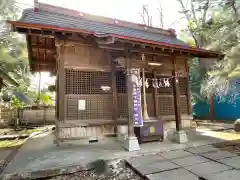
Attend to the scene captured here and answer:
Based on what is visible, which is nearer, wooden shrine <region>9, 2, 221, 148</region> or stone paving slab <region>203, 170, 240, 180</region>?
stone paving slab <region>203, 170, 240, 180</region>

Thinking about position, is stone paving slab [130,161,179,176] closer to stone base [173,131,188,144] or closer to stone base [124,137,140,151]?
stone base [124,137,140,151]

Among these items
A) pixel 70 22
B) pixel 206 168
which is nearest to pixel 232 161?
pixel 206 168

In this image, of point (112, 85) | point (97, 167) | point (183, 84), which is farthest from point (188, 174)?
point (183, 84)

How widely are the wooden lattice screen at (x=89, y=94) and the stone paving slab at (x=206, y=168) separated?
132 inches

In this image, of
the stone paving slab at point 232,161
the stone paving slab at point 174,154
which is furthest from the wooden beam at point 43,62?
the stone paving slab at point 232,161

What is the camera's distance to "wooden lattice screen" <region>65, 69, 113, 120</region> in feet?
19.9

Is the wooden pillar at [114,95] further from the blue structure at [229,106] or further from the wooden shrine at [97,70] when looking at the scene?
the blue structure at [229,106]

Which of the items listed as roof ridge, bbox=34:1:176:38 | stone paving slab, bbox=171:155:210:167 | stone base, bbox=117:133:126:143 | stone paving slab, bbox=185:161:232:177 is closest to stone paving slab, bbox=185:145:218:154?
stone paving slab, bbox=171:155:210:167

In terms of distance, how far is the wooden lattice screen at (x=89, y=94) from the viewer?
607cm

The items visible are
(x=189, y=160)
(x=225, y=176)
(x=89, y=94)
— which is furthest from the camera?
(x=89, y=94)

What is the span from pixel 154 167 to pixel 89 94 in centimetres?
332

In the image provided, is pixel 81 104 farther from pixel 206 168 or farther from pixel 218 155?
pixel 218 155

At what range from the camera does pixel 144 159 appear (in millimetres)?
4613

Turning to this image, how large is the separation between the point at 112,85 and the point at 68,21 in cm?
294
